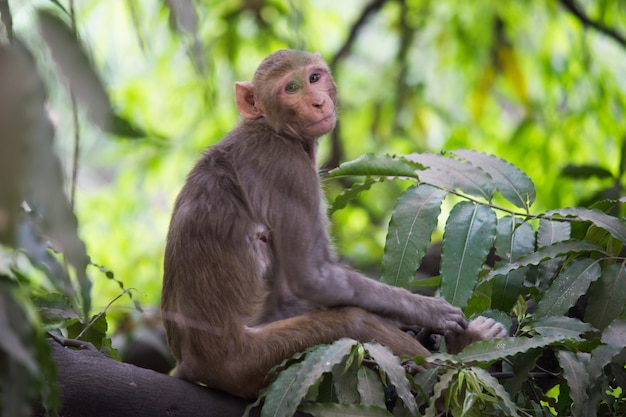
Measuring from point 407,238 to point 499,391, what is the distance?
85 centimetres

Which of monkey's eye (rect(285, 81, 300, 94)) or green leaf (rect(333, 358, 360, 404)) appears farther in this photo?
monkey's eye (rect(285, 81, 300, 94))

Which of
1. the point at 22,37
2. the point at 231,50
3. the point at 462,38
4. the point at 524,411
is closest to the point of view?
the point at 22,37

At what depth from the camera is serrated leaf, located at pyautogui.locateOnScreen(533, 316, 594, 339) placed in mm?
2712

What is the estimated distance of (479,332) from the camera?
122 inches

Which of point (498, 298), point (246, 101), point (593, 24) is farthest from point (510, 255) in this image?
point (593, 24)

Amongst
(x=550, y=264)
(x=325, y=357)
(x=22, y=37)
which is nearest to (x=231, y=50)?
(x=550, y=264)

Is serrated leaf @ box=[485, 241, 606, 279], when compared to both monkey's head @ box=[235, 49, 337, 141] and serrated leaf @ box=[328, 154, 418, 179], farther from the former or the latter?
monkey's head @ box=[235, 49, 337, 141]

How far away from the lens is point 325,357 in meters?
2.47

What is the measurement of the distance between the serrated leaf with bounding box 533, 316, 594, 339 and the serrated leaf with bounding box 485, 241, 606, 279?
0.67 feet

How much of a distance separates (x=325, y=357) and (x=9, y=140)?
1668 mm

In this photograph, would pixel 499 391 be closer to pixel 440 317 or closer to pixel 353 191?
pixel 440 317

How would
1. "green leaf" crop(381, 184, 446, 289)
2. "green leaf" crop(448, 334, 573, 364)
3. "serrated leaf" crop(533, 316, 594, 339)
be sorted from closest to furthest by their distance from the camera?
"green leaf" crop(448, 334, 573, 364) < "serrated leaf" crop(533, 316, 594, 339) < "green leaf" crop(381, 184, 446, 289)

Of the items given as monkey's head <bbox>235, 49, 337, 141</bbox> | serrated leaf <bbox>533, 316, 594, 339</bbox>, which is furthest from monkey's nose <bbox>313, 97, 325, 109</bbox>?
serrated leaf <bbox>533, 316, 594, 339</bbox>

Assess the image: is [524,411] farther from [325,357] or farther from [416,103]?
[416,103]
